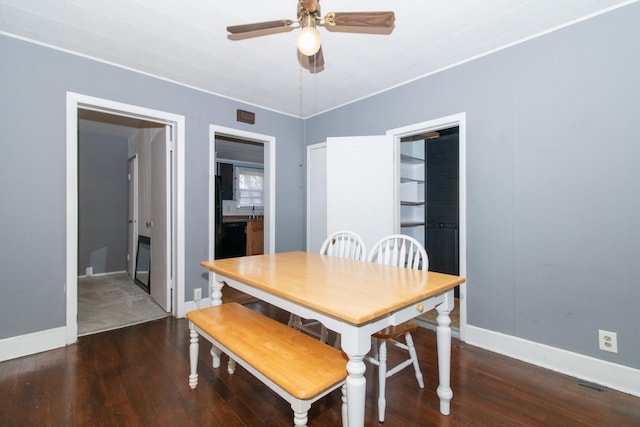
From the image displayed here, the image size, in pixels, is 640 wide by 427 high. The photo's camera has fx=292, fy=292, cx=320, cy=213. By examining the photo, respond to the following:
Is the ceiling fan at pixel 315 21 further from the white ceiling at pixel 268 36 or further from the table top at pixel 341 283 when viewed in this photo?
the table top at pixel 341 283

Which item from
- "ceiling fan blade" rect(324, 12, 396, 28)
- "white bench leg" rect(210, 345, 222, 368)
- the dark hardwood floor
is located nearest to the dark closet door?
the dark hardwood floor

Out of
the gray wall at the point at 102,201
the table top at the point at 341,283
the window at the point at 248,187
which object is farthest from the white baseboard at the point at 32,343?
the window at the point at 248,187

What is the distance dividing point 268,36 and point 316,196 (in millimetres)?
2113

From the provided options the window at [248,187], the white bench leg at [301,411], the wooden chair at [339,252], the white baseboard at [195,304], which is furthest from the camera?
the window at [248,187]

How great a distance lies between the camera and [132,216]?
470cm

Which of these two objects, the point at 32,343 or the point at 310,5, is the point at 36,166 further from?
the point at 310,5

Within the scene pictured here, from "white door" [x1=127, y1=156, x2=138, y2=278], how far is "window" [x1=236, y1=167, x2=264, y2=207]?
2.74 m

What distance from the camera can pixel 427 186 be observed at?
13.5 feet

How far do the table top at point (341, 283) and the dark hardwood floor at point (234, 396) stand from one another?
28.3 inches

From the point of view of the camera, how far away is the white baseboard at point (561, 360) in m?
1.81

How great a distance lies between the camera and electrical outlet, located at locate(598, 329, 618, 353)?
1.85 m

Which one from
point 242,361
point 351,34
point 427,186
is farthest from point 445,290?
point 427,186

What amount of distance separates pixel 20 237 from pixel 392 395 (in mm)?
2913

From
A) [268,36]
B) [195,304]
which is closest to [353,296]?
[268,36]
